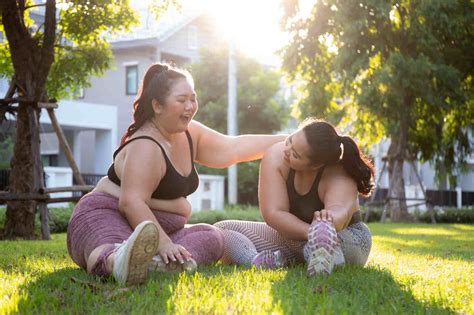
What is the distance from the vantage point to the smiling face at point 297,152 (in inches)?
213

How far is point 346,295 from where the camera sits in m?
4.25

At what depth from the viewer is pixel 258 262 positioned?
5.66 meters

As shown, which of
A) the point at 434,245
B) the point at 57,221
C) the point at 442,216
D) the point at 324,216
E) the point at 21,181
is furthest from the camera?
the point at 442,216

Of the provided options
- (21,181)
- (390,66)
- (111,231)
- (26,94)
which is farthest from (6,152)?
(111,231)

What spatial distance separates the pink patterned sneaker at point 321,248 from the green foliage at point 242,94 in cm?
2976

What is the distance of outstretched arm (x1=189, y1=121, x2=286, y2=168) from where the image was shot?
6.09 metres

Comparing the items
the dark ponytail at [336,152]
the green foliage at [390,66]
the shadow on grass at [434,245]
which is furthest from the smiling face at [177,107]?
the green foliage at [390,66]

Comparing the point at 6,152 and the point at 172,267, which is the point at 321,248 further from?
the point at 6,152

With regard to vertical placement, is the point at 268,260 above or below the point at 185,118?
below

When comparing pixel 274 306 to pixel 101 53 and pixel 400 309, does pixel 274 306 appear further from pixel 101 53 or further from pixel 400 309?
pixel 101 53

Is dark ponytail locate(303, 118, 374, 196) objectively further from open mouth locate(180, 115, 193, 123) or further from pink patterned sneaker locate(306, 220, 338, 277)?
open mouth locate(180, 115, 193, 123)

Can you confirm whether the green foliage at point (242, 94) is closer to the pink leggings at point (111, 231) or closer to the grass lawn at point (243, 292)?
the pink leggings at point (111, 231)

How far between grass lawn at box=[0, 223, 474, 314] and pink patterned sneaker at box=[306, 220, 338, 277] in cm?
11

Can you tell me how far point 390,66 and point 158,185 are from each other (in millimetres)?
15859
